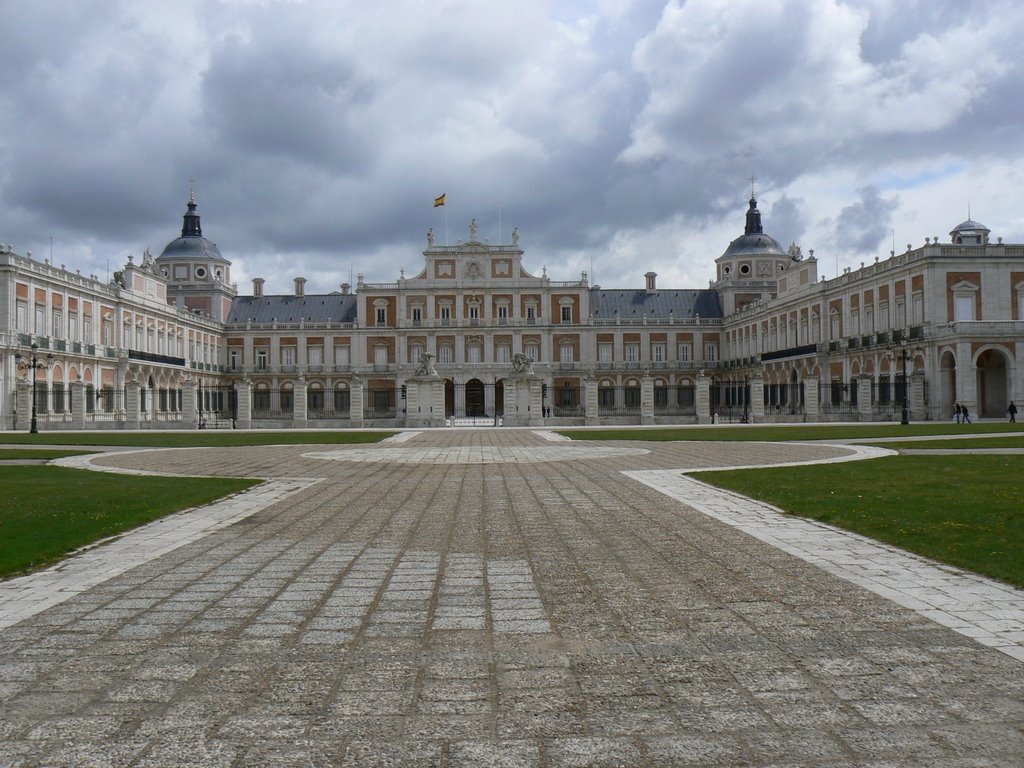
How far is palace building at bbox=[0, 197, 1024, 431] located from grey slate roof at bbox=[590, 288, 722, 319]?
182 mm

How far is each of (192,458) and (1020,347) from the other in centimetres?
3970

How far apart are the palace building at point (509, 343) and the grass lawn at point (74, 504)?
27.1m

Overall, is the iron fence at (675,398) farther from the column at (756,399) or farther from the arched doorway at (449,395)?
the column at (756,399)

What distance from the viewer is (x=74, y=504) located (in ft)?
34.8

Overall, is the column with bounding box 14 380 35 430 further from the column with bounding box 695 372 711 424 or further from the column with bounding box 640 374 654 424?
the column with bounding box 695 372 711 424

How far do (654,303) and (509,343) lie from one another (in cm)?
1512

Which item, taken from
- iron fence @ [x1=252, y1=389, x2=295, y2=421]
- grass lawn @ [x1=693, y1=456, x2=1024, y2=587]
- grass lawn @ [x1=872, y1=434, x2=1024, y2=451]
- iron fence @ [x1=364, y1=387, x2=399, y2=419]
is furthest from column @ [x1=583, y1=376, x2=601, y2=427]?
iron fence @ [x1=252, y1=389, x2=295, y2=421]

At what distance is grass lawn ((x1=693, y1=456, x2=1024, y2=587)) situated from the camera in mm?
7285

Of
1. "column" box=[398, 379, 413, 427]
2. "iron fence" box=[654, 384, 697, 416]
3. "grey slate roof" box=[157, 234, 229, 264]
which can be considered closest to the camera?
"column" box=[398, 379, 413, 427]

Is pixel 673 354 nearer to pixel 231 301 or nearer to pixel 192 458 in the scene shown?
pixel 231 301

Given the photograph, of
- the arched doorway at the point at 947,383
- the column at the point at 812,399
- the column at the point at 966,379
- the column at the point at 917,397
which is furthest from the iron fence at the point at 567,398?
the column at the point at 966,379

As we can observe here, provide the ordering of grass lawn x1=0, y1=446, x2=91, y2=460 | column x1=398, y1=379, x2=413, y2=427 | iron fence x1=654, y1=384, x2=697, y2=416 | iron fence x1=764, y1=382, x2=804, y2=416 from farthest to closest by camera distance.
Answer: iron fence x1=654, y1=384, x2=697, y2=416, iron fence x1=764, y1=382, x2=804, y2=416, column x1=398, y1=379, x2=413, y2=427, grass lawn x1=0, y1=446, x2=91, y2=460

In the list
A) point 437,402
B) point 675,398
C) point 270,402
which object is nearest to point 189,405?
point 437,402

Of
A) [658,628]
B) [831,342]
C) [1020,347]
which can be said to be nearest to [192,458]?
[658,628]
